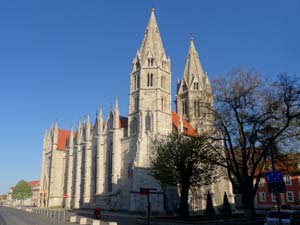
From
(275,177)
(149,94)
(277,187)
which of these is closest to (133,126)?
(149,94)

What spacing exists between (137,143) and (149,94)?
8.96 meters

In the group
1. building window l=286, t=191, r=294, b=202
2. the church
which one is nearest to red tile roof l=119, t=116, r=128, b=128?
the church

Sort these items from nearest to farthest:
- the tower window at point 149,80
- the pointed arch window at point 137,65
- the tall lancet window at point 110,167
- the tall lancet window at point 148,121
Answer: the tall lancet window at point 148,121 < the tall lancet window at point 110,167 < the tower window at point 149,80 < the pointed arch window at point 137,65

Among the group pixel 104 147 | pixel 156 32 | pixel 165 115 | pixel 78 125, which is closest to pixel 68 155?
pixel 78 125

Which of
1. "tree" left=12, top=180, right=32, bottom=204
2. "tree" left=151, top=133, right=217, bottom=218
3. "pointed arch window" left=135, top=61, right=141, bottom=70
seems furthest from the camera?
"tree" left=12, top=180, right=32, bottom=204

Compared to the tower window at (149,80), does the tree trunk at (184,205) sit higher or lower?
lower

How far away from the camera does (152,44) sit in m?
50.8

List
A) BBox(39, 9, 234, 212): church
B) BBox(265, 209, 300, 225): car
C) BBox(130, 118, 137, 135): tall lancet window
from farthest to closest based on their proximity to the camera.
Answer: BBox(130, 118, 137, 135): tall lancet window < BBox(39, 9, 234, 212): church < BBox(265, 209, 300, 225): car

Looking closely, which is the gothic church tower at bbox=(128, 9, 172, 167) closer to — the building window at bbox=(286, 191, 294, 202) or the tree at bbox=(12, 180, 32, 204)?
the building window at bbox=(286, 191, 294, 202)

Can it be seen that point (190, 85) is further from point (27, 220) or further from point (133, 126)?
point (27, 220)

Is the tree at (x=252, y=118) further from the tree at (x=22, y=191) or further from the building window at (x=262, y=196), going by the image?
the tree at (x=22, y=191)

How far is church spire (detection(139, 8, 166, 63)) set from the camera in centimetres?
4978

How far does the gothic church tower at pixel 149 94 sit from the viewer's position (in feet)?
143

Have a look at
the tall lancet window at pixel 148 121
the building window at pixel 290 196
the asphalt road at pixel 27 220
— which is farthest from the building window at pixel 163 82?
the building window at pixel 290 196
